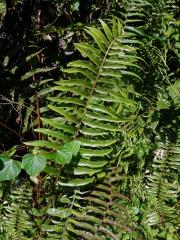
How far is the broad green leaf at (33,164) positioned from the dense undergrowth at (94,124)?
0.16 m

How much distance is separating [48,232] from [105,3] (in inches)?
70.7

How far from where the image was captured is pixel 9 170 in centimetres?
204

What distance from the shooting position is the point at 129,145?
8.77 feet

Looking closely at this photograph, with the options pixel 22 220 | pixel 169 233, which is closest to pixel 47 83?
pixel 22 220

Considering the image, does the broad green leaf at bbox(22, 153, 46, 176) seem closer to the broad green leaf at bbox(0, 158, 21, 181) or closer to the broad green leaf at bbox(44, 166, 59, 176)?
the broad green leaf at bbox(0, 158, 21, 181)

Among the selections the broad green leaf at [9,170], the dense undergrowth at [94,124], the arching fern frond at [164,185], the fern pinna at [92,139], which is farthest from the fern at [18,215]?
the arching fern frond at [164,185]

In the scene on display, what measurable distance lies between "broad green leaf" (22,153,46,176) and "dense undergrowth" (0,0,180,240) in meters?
0.16

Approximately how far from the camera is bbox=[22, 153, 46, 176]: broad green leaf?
200cm

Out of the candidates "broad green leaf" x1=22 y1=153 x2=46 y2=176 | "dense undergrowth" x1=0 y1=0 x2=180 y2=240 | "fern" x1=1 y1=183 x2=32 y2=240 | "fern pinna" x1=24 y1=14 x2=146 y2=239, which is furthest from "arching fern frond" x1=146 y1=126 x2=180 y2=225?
"broad green leaf" x1=22 y1=153 x2=46 y2=176

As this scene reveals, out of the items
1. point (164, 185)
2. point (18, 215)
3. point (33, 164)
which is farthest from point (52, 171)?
point (164, 185)

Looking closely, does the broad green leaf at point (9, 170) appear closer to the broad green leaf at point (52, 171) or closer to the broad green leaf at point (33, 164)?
the broad green leaf at point (33, 164)

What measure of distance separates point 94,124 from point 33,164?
1.50 feet

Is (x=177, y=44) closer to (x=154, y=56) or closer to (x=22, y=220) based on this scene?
(x=154, y=56)

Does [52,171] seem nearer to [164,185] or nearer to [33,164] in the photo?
[33,164]
